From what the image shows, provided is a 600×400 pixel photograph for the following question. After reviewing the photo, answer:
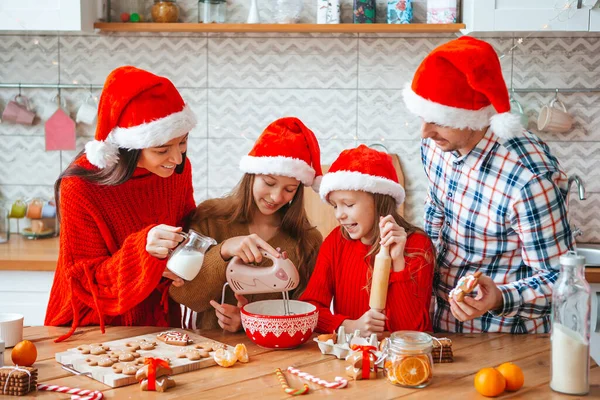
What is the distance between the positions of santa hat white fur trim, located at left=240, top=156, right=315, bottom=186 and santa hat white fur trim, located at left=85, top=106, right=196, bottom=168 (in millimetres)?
273

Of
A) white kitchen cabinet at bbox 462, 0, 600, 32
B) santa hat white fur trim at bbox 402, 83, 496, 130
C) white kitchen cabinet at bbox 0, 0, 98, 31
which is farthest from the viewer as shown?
white kitchen cabinet at bbox 0, 0, 98, 31

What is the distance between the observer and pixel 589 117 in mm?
3201

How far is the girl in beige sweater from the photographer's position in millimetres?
2053

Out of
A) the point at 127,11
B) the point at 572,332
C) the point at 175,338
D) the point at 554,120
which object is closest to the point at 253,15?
the point at 127,11

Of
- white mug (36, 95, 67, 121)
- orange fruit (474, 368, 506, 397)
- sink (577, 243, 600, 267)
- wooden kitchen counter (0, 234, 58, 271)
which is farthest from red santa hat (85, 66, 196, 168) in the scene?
sink (577, 243, 600, 267)

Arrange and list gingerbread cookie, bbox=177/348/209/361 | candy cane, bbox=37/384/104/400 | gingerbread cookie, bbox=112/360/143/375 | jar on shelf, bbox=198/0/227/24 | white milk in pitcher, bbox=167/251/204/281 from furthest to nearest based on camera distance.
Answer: jar on shelf, bbox=198/0/227/24
white milk in pitcher, bbox=167/251/204/281
gingerbread cookie, bbox=177/348/209/361
gingerbread cookie, bbox=112/360/143/375
candy cane, bbox=37/384/104/400

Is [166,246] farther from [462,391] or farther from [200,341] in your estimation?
[462,391]

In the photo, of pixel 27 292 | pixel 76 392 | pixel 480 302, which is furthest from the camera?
pixel 27 292

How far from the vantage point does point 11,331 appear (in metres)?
1.66

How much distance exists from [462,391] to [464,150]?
2.23ft

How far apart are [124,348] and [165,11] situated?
74.5 inches

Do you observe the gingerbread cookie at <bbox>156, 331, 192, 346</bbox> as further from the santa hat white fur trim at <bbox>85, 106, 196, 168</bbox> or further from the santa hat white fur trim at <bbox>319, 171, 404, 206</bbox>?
the santa hat white fur trim at <bbox>319, 171, 404, 206</bbox>

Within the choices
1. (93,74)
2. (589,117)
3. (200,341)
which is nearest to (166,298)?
(200,341)

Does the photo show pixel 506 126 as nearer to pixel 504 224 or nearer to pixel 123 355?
pixel 504 224
